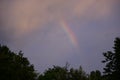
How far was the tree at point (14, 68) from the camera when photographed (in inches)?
1577

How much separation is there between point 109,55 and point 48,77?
50.1 m

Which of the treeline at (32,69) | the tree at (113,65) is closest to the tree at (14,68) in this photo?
the treeline at (32,69)

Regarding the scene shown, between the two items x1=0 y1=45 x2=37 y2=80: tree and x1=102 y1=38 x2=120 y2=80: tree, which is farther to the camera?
x1=0 y1=45 x2=37 y2=80: tree

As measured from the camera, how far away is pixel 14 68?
44.8 meters

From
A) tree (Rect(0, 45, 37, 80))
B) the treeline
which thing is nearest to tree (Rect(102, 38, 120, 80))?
the treeline

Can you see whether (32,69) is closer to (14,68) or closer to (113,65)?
(14,68)

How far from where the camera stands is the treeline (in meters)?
30.5

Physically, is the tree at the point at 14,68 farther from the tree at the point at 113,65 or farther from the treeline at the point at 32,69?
the tree at the point at 113,65

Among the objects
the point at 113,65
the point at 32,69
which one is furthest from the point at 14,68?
the point at 113,65

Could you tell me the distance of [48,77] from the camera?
79500 millimetres

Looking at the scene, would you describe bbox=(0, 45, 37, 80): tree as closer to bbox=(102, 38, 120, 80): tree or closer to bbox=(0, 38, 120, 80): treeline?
bbox=(0, 38, 120, 80): treeline

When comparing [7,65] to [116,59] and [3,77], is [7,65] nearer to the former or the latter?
[3,77]

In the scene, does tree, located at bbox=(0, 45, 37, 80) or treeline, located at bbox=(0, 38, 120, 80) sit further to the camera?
tree, located at bbox=(0, 45, 37, 80)

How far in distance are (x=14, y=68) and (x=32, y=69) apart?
9.25 metres
